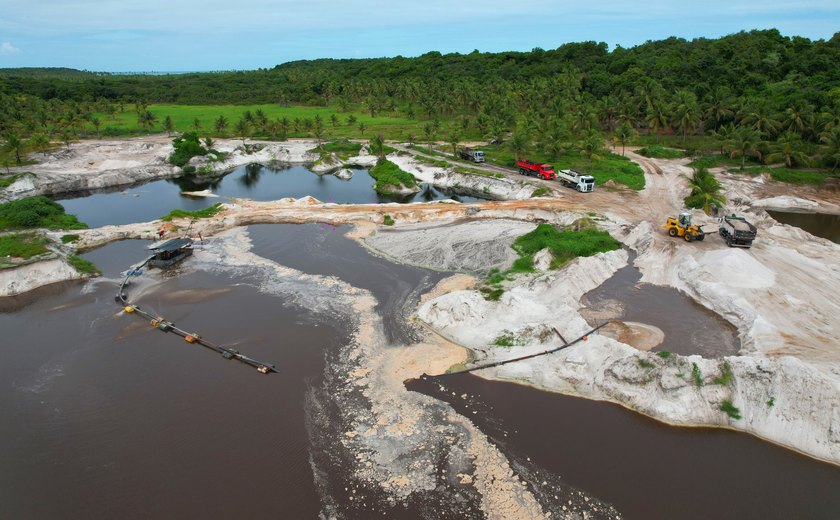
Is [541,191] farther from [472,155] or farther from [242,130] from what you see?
[242,130]

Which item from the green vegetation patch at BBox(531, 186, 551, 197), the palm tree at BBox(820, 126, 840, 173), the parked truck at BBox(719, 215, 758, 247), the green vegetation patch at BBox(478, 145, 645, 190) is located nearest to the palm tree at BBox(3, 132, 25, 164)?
the green vegetation patch at BBox(478, 145, 645, 190)

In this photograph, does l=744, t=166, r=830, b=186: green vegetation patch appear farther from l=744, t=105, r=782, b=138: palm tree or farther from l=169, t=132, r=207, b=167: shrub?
l=169, t=132, r=207, b=167: shrub

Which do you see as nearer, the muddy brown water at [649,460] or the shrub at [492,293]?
the muddy brown water at [649,460]

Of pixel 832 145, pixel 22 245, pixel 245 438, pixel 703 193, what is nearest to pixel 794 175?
pixel 832 145

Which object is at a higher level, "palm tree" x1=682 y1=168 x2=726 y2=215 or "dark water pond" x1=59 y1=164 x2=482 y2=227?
"palm tree" x1=682 y1=168 x2=726 y2=215

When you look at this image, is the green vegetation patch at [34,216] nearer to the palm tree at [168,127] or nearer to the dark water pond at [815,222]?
the palm tree at [168,127]

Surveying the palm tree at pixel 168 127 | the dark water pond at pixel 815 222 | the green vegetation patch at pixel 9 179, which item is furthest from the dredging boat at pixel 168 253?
the palm tree at pixel 168 127

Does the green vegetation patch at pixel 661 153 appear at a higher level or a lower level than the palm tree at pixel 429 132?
lower
